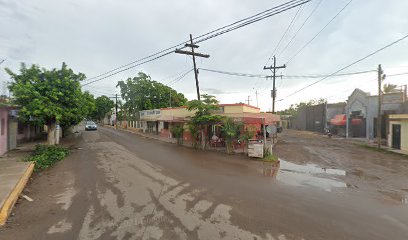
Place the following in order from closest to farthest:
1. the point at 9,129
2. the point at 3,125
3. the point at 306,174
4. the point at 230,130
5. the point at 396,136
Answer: the point at 306,174
the point at 3,125
the point at 9,129
the point at 230,130
the point at 396,136

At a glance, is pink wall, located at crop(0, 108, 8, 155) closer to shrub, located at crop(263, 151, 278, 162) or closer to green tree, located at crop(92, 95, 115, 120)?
shrub, located at crop(263, 151, 278, 162)

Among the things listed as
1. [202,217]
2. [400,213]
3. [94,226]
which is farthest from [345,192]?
[94,226]

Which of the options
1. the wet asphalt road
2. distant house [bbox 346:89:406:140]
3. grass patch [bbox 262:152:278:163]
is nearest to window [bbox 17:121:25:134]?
the wet asphalt road

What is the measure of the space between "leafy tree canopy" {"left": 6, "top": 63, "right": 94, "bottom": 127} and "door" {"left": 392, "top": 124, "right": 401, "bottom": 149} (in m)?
28.1

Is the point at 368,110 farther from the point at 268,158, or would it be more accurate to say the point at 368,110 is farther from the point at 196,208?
the point at 196,208

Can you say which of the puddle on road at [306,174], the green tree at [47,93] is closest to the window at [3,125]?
the green tree at [47,93]

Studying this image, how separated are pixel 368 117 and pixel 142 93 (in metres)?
37.2

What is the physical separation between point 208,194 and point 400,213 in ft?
19.1

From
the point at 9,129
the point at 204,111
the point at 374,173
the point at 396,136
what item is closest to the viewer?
the point at 374,173

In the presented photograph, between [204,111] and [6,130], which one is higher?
[204,111]

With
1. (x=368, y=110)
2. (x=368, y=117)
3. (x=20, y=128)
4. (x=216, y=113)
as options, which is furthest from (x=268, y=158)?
(x=368, y=110)

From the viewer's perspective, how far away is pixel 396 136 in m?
22.6

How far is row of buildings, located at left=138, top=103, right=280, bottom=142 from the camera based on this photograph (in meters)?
19.5

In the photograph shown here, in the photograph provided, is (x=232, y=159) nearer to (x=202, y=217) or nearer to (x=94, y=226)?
(x=202, y=217)
